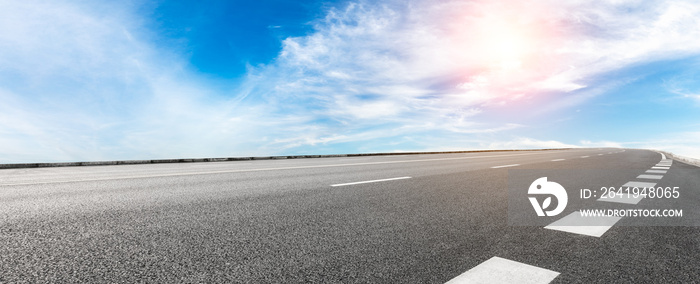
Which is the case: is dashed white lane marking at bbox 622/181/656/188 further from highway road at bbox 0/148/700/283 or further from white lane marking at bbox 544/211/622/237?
white lane marking at bbox 544/211/622/237

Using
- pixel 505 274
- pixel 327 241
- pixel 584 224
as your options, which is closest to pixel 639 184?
pixel 584 224

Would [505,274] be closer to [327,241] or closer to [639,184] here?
[327,241]

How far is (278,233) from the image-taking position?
115 inches

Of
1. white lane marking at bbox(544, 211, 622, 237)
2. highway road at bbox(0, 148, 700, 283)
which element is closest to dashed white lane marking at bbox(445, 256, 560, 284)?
highway road at bbox(0, 148, 700, 283)

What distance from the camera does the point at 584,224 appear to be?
3.42 meters

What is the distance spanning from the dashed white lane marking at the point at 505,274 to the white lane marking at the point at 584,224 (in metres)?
1.20

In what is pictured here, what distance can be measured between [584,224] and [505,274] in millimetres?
1847

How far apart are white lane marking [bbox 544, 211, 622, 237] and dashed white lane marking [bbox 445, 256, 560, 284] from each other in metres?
1.20

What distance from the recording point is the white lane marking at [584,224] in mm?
3135

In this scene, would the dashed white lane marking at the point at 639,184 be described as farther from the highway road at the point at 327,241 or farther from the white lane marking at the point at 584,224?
the white lane marking at the point at 584,224

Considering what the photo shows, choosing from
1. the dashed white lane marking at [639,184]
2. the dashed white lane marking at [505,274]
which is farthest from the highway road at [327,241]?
the dashed white lane marking at [639,184]

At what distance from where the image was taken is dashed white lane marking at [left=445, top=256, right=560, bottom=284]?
6.63ft

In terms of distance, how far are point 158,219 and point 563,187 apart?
19.8ft

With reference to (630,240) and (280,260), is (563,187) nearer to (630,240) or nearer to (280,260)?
(630,240)
